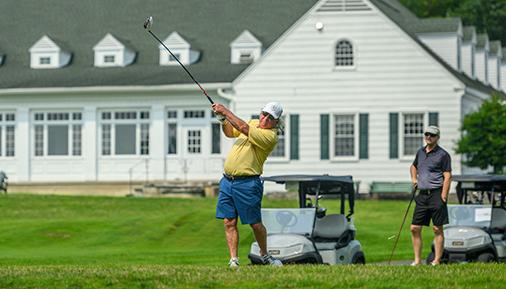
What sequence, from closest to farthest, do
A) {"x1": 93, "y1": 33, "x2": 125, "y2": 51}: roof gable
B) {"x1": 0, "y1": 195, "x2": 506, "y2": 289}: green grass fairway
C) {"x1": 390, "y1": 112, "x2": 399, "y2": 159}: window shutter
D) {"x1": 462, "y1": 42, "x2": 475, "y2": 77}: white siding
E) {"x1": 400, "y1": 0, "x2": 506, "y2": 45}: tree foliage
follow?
{"x1": 0, "y1": 195, "x2": 506, "y2": 289}: green grass fairway → {"x1": 390, "y1": 112, "x2": 399, "y2": 159}: window shutter → {"x1": 93, "y1": 33, "x2": 125, "y2": 51}: roof gable → {"x1": 462, "y1": 42, "x2": 475, "y2": 77}: white siding → {"x1": 400, "y1": 0, "x2": 506, "y2": 45}: tree foliage

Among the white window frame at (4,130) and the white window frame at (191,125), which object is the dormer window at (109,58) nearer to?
the white window frame at (191,125)

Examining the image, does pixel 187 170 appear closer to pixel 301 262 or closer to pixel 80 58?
pixel 80 58

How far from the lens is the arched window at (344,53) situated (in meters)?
46.4

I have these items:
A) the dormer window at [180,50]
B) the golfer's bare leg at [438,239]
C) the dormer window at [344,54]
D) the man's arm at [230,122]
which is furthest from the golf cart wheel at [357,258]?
the dormer window at [180,50]

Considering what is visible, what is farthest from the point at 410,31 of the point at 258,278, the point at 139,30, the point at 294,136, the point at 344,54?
the point at 258,278

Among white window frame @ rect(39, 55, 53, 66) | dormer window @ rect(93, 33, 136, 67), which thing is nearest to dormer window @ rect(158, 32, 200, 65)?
dormer window @ rect(93, 33, 136, 67)

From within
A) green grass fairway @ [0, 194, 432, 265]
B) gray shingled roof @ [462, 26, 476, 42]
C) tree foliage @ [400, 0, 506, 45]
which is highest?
tree foliage @ [400, 0, 506, 45]

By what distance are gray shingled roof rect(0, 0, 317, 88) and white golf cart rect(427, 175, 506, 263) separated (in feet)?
89.5

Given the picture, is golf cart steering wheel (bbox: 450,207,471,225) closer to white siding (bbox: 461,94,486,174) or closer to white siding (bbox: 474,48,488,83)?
white siding (bbox: 461,94,486,174)

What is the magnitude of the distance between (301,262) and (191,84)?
30205 mm

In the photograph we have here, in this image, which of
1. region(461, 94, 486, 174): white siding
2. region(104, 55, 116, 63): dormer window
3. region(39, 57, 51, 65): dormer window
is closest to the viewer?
region(461, 94, 486, 174): white siding

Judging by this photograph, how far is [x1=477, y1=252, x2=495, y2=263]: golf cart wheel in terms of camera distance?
19.6 m

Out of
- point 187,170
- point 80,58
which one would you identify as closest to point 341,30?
point 187,170

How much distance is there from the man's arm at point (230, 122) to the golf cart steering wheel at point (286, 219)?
317 centimetres
